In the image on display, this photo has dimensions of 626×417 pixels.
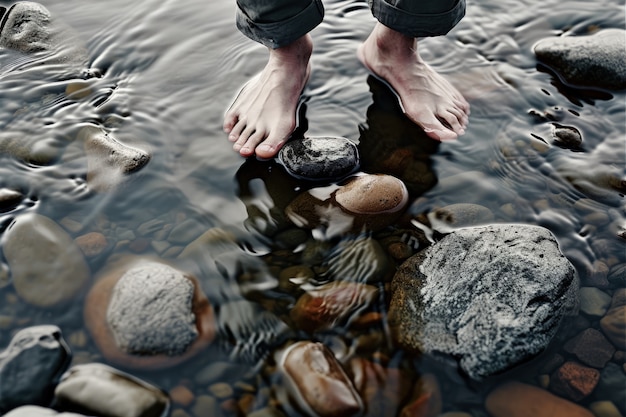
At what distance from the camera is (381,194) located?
2.51 m

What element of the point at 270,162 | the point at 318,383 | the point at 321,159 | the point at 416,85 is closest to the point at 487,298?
the point at 318,383

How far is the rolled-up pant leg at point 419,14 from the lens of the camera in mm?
2715

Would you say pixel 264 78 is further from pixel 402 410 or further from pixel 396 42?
pixel 402 410

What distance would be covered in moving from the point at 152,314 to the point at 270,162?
1.05m

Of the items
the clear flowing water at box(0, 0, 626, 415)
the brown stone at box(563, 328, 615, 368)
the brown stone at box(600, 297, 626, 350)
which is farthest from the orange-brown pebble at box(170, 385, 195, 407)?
the brown stone at box(600, 297, 626, 350)

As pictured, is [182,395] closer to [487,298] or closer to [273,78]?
[487,298]

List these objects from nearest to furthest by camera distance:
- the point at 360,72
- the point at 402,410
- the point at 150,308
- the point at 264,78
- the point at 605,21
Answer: the point at 402,410, the point at 150,308, the point at 264,78, the point at 360,72, the point at 605,21

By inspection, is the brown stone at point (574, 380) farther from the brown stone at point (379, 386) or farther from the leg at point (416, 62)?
the leg at point (416, 62)

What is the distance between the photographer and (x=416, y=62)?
3.14m

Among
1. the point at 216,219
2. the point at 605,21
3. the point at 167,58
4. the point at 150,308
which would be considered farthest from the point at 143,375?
the point at 605,21

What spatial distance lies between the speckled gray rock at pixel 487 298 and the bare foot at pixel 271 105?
1047mm

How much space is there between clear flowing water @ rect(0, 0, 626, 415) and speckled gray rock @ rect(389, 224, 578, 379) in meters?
0.09

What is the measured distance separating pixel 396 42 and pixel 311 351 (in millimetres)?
1856

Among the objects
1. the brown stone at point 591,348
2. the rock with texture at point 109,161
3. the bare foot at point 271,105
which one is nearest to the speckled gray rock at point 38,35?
the rock with texture at point 109,161
